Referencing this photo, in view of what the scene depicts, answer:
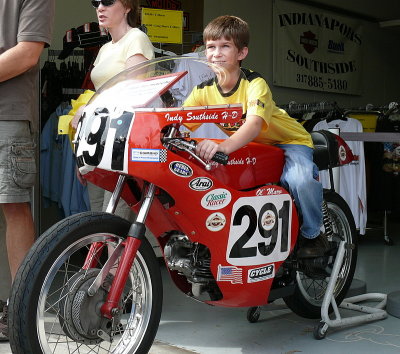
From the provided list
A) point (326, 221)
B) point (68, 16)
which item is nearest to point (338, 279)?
point (326, 221)

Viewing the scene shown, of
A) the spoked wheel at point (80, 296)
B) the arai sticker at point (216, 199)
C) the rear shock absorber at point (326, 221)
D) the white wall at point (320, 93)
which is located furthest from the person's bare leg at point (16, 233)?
the white wall at point (320, 93)

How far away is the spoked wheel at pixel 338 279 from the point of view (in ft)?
10.6

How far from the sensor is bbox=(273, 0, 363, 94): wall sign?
28.0 feet

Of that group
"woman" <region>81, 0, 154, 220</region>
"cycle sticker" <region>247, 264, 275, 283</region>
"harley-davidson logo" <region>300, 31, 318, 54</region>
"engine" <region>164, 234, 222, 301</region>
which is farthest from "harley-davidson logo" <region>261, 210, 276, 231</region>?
"harley-davidson logo" <region>300, 31, 318, 54</region>

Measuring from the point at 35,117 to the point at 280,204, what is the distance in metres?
1.26

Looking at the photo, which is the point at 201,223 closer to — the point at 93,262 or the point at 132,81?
the point at 93,262

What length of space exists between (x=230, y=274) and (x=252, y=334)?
0.69 meters

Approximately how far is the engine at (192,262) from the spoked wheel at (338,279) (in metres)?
0.72

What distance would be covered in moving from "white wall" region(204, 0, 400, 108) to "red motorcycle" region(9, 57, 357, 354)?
16.4 feet

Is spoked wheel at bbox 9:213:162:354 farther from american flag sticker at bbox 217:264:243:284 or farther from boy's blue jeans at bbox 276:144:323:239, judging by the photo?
boy's blue jeans at bbox 276:144:323:239

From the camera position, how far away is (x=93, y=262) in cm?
227

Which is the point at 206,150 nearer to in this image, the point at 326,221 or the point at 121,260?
the point at 121,260

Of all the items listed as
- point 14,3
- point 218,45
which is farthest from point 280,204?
point 14,3

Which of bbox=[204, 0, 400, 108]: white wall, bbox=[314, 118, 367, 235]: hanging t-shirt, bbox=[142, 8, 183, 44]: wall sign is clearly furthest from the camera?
bbox=[204, 0, 400, 108]: white wall
